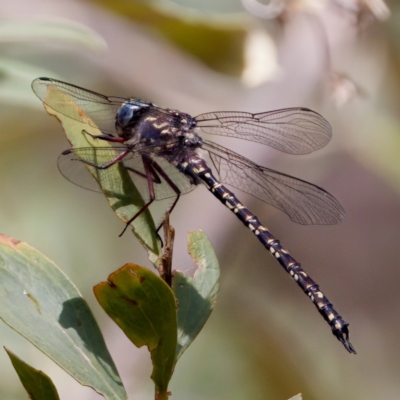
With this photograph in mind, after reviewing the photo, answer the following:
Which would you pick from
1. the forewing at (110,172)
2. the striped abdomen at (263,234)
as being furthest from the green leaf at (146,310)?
the striped abdomen at (263,234)

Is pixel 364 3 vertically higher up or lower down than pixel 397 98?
higher up

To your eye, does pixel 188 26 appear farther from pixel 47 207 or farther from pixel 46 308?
pixel 46 308

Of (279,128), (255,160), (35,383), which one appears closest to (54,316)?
(35,383)

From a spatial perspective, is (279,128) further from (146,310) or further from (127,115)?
(146,310)

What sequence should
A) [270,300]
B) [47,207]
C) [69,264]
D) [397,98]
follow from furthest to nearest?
[397,98]
[270,300]
[47,207]
[69,264]

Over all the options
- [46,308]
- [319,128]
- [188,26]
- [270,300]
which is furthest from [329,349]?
[46,308]

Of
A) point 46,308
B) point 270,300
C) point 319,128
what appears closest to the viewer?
point 46,308
